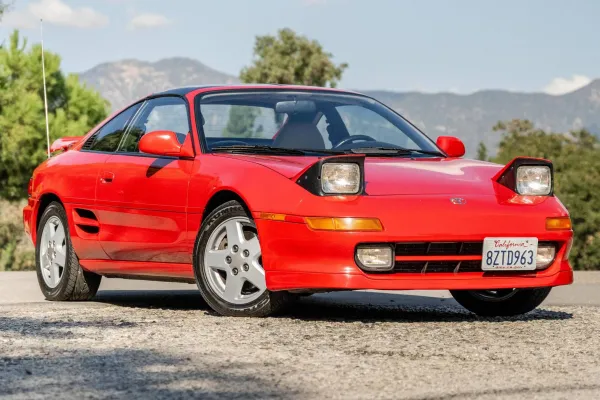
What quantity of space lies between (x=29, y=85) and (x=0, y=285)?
1577 inches

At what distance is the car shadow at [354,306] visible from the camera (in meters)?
7.30

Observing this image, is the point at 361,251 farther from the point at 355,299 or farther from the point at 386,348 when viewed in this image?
the point at 355,299

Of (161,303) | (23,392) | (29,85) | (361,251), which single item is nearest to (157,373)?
(23,392)

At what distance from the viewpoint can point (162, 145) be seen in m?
7.34

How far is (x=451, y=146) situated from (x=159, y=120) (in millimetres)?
1978

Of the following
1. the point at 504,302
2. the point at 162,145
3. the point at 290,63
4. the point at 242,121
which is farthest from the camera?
the point at 290,63

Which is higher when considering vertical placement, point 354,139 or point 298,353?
point 354,139

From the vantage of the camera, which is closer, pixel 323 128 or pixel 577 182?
pixel 323 128

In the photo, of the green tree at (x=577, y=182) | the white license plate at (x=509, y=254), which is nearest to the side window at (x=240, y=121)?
the white license plate at (x=509, y=254)

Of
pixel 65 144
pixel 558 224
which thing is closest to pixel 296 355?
pixel 558 224

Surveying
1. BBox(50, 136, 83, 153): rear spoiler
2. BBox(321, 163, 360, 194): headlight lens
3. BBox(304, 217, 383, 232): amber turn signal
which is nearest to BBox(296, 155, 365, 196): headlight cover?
BBox(321, 163, 360, 194): headlight lens

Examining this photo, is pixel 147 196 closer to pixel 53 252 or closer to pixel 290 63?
pixel 53 252

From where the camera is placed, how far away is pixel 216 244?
23.0 feet

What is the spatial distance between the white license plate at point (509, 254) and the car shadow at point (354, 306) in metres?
0.53
